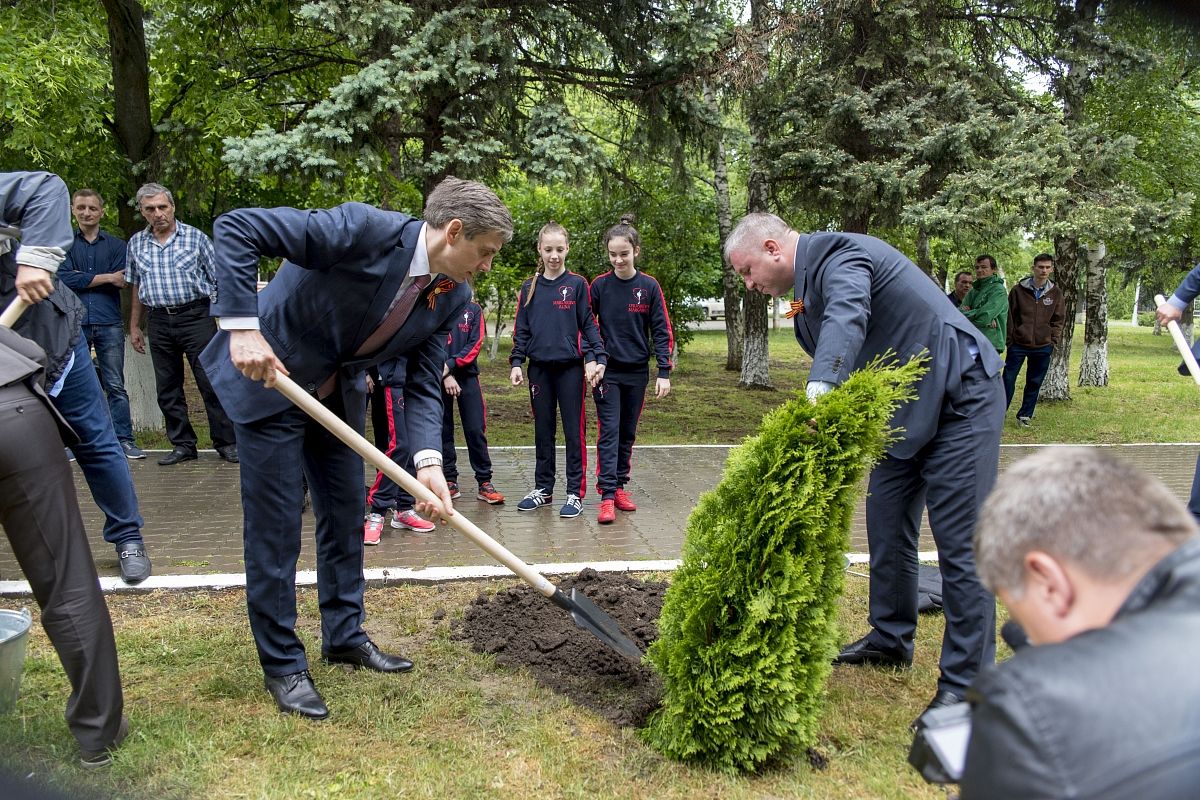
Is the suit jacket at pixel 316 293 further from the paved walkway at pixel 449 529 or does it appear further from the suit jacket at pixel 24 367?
the paved walkway at pixel 449 529

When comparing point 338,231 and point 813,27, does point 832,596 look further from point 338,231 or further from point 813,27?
point 813,27

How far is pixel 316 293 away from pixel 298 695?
1592mm

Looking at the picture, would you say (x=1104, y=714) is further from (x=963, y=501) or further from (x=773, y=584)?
(x=963, y=501)

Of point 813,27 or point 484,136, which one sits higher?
point 813,27

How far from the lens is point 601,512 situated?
661 cm

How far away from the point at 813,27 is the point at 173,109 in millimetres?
7456

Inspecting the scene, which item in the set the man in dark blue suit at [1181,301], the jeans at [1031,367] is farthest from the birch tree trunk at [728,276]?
the man in dark blue suit at [1181,301]

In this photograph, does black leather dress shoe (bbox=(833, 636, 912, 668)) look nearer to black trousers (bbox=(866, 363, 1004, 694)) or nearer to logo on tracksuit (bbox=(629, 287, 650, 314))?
black trousers (bbox=(866, 363, 1004, 694))

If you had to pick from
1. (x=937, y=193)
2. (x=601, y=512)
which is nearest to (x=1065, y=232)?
(x=937, y=193)

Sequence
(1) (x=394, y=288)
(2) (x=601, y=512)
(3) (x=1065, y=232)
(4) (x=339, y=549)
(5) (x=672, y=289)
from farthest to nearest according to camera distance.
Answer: (5) (x=672, y=289), (3) (x=1065, y=232), (2) (x=601, y=512), (4) (x=339, y=549), (1) (x=394, y=288)

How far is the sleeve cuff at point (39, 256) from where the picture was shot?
3340 mm

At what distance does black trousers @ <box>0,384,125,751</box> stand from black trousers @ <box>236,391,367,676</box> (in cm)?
60

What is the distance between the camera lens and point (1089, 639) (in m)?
1.23

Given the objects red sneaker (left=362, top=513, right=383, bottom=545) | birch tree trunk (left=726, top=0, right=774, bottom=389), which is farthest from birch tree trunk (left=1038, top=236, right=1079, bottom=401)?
red sneaker (left=362, top=513, right=383, bottom=545)
